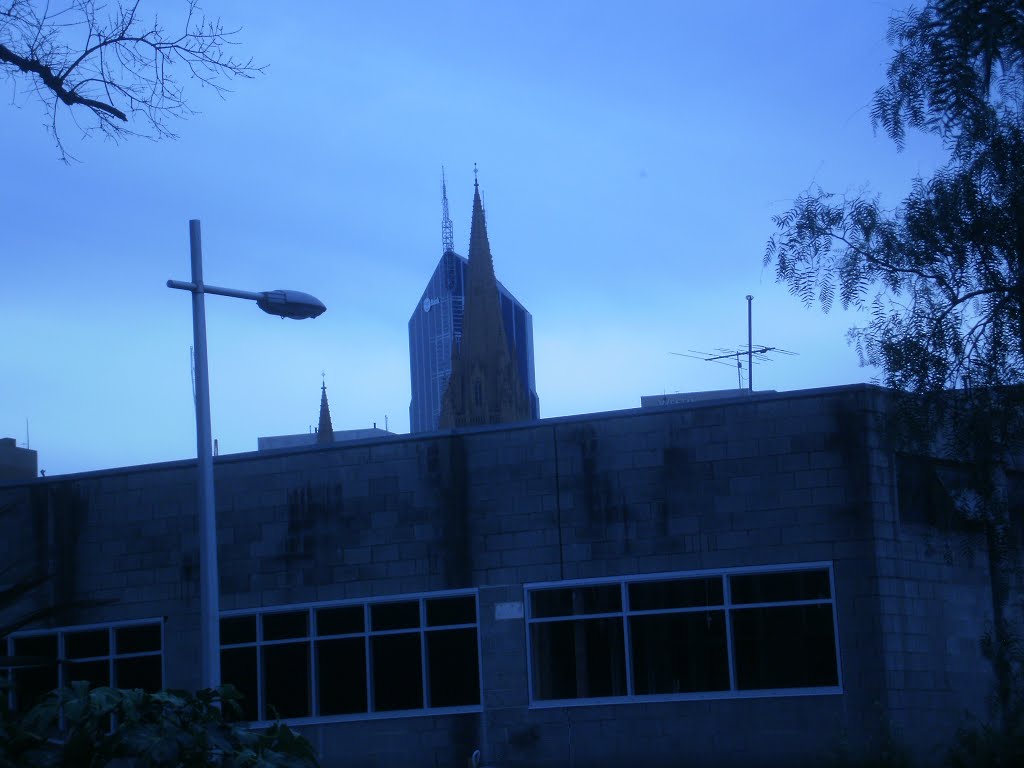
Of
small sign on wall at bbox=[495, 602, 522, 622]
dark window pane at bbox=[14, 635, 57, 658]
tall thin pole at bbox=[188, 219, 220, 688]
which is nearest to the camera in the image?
tall thin pole at bbox=[188, 219, 220, 688]

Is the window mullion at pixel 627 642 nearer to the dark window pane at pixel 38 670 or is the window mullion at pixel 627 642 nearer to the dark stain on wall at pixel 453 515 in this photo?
the dark stain on wall at pixel 453 515

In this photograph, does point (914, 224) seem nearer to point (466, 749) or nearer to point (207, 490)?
point (207, 490)

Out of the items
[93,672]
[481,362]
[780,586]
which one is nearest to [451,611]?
[780,586]

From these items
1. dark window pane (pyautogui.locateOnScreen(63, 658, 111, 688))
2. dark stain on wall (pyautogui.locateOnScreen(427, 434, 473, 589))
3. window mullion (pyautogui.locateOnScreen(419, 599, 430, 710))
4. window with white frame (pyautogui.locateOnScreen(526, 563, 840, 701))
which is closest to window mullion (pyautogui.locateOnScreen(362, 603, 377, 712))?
window mullion (pyautogui.locateOnScreen(419, 599, 430, 710))

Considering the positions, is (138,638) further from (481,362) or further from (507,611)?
(481,362)

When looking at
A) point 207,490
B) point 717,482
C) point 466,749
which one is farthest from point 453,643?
point 207,490

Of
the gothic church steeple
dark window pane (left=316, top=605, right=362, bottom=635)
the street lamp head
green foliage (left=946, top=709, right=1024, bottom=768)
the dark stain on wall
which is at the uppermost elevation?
the gothic church steeple

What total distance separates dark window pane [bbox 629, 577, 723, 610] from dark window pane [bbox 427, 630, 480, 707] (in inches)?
102

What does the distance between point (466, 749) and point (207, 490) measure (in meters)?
6.88

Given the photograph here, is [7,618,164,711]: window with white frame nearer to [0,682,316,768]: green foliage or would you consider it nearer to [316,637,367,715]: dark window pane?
[316,637,367,715]: dark window pane

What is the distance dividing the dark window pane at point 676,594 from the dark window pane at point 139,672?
26.1ft

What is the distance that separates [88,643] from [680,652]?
1003cm

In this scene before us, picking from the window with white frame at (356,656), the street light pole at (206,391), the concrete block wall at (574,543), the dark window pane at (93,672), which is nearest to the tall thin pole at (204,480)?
the street light pole at (206,391)

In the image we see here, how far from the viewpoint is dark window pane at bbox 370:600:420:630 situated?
2147cm
